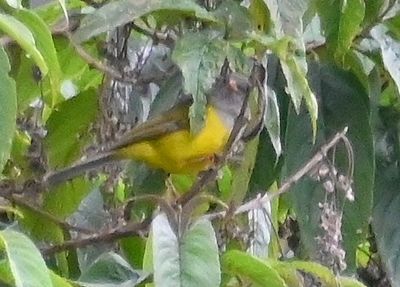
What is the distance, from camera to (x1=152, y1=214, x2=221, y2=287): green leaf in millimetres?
736

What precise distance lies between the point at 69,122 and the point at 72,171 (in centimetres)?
8

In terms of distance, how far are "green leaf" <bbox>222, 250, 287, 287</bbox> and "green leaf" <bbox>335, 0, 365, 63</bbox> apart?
294 millimetres

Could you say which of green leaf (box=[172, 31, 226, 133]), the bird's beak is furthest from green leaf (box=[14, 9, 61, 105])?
the bird's beak

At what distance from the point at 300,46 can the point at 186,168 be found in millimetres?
572

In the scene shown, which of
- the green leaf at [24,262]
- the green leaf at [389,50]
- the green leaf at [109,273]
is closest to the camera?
the green leaf at [24,262]

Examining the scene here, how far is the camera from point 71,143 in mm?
1202

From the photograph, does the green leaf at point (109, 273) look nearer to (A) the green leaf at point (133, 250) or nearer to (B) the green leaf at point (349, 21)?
(A) the green leaf at point (133, 250)

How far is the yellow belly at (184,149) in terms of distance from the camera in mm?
1319

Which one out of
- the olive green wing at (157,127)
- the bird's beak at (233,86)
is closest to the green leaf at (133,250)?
the olive green wing at (157,127)

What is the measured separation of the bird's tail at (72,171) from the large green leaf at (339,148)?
23 centimetres

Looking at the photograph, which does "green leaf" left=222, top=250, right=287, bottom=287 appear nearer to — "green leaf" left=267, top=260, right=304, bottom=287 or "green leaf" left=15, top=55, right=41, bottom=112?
"green leaf" left=267, top=260, right=304, bottom=287

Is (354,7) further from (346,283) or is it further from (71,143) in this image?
(71,143)

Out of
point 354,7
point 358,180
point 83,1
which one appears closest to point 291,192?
point 358,180

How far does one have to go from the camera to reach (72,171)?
113 centimetres
